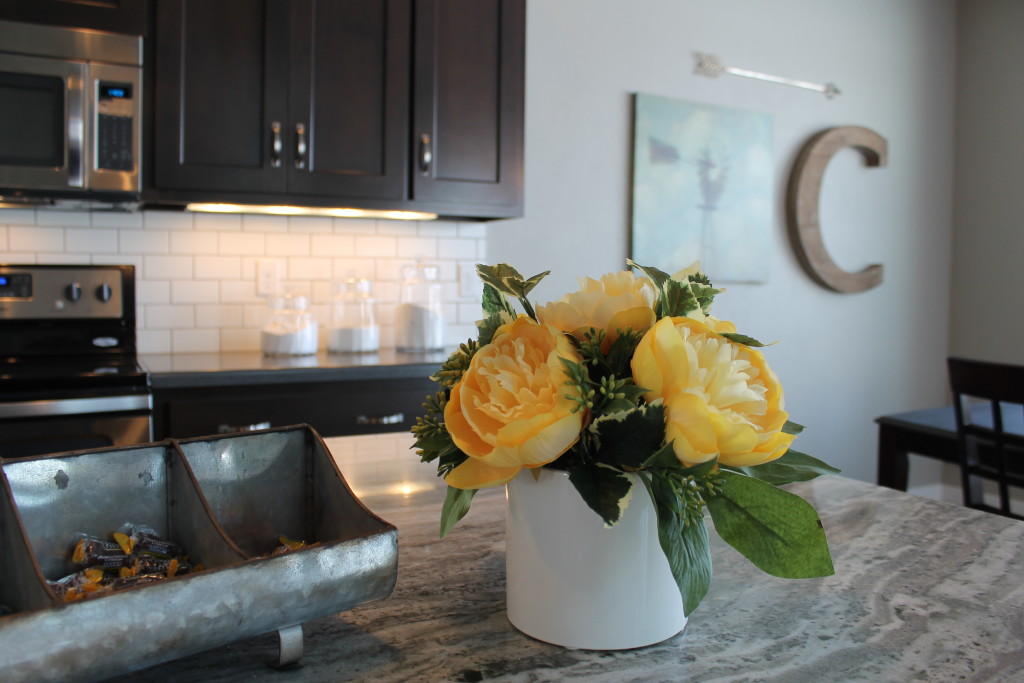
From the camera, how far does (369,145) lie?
2734mm

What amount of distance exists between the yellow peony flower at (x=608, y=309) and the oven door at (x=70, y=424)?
70.1 inches

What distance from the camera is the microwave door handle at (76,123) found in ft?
7.69

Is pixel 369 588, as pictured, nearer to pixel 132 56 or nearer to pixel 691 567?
pixel 691 567

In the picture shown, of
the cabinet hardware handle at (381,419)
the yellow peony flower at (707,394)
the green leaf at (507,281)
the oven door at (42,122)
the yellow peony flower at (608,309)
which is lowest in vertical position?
the cabinet hardware handle at (381,419)

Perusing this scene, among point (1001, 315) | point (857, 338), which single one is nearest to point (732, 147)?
point (857, 338)

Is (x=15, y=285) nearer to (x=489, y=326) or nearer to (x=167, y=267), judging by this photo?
(x=167, y=267)

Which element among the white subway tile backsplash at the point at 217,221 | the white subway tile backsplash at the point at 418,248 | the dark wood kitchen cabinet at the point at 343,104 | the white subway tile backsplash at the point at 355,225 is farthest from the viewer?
the white subway tile backsplash at the point at 418,248

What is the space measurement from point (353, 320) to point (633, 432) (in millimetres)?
2584

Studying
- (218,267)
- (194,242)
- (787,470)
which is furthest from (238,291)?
(787,470)

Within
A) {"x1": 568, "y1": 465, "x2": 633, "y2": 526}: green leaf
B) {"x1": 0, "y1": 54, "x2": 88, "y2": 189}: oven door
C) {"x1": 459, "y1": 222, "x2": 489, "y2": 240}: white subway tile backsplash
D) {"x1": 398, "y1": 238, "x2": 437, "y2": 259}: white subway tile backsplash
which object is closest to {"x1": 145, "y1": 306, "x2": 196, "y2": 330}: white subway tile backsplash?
{"x1": 0, "y1": 54, "x2": 88, "y2": 189}: oven door

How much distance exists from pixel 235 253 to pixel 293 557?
8.35 ft

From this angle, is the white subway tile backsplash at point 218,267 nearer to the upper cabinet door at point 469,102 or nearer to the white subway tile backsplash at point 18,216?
the white subway tile backsplash at point 18,216

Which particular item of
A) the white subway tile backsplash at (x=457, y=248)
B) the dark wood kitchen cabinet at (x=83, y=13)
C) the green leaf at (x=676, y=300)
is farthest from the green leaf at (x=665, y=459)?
the white subway tile backsplash at (x=457, y=248)

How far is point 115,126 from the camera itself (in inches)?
94.6
